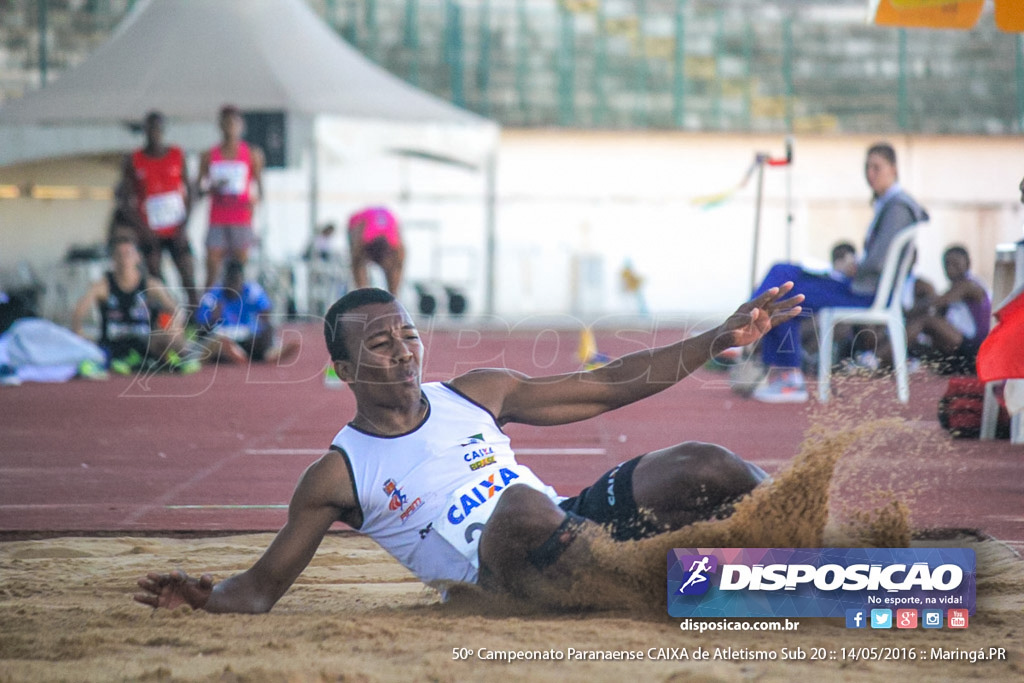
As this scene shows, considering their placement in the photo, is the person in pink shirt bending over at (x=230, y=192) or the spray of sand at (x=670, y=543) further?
the person in pink shirt bending over at (x=230, y=192)

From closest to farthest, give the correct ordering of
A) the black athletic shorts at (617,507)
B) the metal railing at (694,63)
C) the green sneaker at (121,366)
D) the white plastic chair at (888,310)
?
1. the black athletic shorts at (617,507)
2. the white plastic chair at (888,310)
3. the green sneaker at (121,366)
4. the metal railing at (694,63)

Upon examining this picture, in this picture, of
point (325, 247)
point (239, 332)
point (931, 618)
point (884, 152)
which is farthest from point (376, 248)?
point (325, 247)

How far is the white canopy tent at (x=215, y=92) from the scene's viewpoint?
1276cm

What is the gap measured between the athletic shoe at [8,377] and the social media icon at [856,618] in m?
8.15

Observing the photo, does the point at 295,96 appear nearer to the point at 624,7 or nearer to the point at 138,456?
the point at 138,456

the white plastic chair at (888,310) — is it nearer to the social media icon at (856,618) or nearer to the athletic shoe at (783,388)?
the athletic shoe at (783,388)

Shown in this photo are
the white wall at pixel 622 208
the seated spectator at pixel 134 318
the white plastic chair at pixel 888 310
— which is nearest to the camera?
the white plastic chair at pixel 888 310

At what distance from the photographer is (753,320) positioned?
11.5 feet

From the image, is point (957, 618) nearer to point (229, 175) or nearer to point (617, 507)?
point (617, 507)

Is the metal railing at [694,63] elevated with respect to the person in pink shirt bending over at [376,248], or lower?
elevated

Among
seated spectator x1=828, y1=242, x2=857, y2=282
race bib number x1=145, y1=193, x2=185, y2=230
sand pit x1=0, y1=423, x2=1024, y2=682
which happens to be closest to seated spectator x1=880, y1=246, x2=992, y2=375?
seated spectator x1=828, y1=242, x2=857, y2=282

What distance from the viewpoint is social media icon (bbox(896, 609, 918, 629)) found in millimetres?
3004

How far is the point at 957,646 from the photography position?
9.71ft

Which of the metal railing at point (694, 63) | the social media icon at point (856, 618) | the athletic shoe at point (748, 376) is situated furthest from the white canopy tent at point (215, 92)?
the social media icon at point (856, 618)
